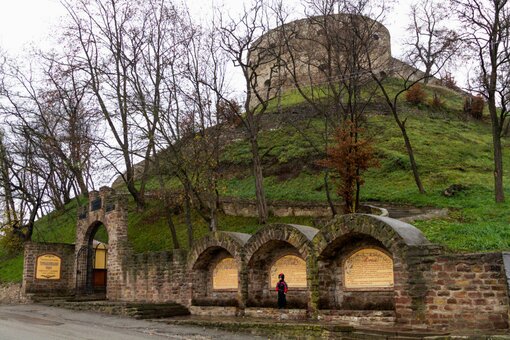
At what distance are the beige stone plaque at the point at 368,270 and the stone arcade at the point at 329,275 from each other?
26mm

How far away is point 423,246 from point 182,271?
933 cm

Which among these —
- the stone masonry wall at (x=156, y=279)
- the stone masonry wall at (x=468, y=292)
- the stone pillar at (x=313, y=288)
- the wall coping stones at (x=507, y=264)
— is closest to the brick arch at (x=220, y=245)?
the stone masonry wall at (x=156, y=279)

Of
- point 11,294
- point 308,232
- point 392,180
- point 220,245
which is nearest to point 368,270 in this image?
point 308,232

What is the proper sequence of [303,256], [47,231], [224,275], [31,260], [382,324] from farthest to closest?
1. [47,231]
2. [31,260]
3. [224,275]
4. [303,256]
5. [382,324]

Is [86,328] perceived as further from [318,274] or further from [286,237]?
[318,274]

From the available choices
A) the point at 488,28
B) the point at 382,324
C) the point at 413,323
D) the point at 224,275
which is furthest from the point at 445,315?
the point at 488,28

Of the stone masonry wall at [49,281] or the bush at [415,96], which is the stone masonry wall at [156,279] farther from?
the bush at [415,96]

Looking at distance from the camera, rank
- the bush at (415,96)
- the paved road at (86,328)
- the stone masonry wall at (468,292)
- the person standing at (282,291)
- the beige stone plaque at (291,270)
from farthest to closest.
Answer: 1. the bush at (415,96)
2. the beige stone plaque at (291,270)
3. the person standing at (282,291)
4. the paved road at (86,328)
5. the stone masonry wall at (468,292)

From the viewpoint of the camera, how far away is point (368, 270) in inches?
514

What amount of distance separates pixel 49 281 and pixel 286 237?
14145mm

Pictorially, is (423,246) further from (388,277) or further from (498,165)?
(498,165)

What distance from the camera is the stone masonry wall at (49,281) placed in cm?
2284

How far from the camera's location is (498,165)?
68.2 ft

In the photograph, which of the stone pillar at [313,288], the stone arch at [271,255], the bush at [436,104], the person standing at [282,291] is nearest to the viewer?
the stone pillar at [313,288]
